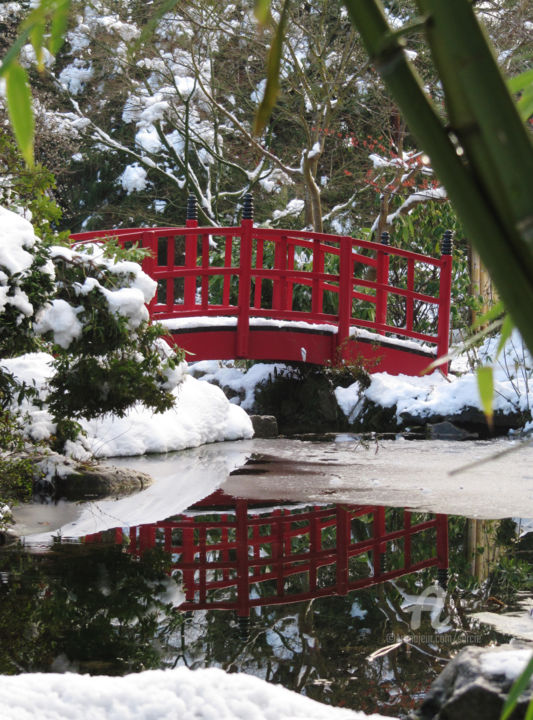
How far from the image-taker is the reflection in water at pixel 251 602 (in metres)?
2.74

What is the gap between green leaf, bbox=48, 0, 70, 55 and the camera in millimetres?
504

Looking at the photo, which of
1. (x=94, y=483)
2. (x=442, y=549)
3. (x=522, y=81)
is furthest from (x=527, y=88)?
(x=94, y=483)

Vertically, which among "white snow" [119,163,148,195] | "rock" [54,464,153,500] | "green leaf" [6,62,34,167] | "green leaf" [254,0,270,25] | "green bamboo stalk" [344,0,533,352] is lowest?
"rock" [54,464,153,500]

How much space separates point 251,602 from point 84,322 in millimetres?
1542

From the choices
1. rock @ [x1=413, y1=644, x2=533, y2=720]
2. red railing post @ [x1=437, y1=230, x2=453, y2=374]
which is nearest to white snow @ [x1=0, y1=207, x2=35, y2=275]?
rock @ [x1=413, y1=644, x2=533, y2=720]

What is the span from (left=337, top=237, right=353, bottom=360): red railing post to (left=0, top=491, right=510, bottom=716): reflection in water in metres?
5.00

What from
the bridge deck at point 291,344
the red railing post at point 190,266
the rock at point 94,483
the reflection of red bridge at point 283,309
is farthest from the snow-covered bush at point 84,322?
the red railing post at point 190,266

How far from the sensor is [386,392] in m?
9.70

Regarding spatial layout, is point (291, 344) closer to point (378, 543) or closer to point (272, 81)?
point (378, 543)

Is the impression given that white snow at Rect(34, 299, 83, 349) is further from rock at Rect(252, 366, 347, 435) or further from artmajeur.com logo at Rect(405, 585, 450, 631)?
rock at Rect(252, 366, 347, 435)

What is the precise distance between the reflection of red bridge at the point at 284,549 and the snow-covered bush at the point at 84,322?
2.40 ft

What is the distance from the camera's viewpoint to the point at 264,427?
29.9ft

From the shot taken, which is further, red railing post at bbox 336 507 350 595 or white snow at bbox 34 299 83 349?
white snow at bbox 34 299 83 349

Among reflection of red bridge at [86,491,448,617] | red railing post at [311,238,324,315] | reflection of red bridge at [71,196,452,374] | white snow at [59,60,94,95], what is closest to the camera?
reflection of red bridge at [86,491,448,617]
